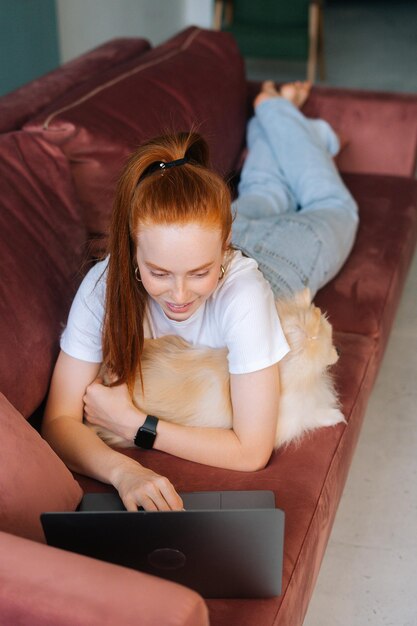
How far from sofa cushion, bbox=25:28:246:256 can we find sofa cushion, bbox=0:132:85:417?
0.32 ft

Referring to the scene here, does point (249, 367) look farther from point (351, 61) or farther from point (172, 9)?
point (351, 61)

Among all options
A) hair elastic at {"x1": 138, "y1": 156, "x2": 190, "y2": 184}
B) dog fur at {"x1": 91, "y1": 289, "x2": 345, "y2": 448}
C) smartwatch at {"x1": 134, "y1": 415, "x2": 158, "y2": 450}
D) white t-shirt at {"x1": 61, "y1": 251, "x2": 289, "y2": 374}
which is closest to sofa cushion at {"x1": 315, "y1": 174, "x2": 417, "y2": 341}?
dog fur at {"x1": 91, "y1": 289, "x2": 345, "y2": 448}

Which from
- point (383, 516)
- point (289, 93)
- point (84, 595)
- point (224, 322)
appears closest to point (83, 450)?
point (224, 322)

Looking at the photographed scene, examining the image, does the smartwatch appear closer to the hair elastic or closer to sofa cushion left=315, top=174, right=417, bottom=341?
the hair elastic

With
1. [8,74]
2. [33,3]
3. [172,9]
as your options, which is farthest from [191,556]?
[172,9]

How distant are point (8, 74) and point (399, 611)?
96.7 inches

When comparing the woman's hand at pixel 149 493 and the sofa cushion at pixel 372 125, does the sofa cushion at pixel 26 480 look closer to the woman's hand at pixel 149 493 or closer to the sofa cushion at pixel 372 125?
the woman's hand at pixel 149 493

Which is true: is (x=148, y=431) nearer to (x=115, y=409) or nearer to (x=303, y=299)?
(x=115, y=409)

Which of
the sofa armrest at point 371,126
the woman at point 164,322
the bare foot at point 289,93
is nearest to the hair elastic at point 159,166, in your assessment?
the woman at point 164,322

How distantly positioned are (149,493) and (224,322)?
1.09 ft

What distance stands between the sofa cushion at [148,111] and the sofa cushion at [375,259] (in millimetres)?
456

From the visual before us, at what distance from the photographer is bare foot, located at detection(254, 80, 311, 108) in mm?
2531

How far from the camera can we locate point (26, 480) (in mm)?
1120

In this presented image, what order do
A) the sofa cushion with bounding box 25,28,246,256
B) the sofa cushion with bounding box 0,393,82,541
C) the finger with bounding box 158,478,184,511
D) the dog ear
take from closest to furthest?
1. the sofa cushion with bounding box 0,393,82,541
2. the finger with bounding box 158,478,184,511
3. the dog ear
4. the sofa cushion with bounding box 25,28,246,256
